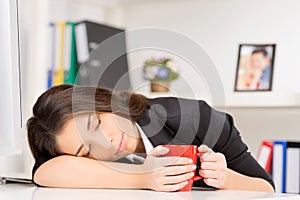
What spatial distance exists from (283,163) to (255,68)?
1.15ft

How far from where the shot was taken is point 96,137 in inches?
42.3

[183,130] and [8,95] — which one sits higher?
[8,95]

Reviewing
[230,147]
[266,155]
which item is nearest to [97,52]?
[266,155]

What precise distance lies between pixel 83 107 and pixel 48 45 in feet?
3.66

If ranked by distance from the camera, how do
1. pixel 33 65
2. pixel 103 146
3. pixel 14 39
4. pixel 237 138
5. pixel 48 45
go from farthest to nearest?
pixel 48 45 → pixel 33 65 → pixel 237 138 → pixel 103 146 → pixel 14 39

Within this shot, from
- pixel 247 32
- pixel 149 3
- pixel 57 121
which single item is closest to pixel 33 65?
pixel 149 3

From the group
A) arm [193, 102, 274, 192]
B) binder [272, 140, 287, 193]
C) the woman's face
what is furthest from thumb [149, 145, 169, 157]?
binder [272, 140, 287, 193]

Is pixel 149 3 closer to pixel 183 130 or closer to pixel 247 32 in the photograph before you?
pixel 247 32

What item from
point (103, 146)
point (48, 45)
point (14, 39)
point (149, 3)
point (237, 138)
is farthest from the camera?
point (149, 3)

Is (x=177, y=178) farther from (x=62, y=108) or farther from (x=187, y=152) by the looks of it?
Result: (x=62, y=108)

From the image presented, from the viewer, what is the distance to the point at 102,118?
109 centimetres

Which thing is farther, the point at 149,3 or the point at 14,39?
the point at 149,3

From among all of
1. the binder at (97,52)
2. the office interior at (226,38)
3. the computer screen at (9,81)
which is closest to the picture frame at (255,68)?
the office interior at (226,38)

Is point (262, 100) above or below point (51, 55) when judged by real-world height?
below
